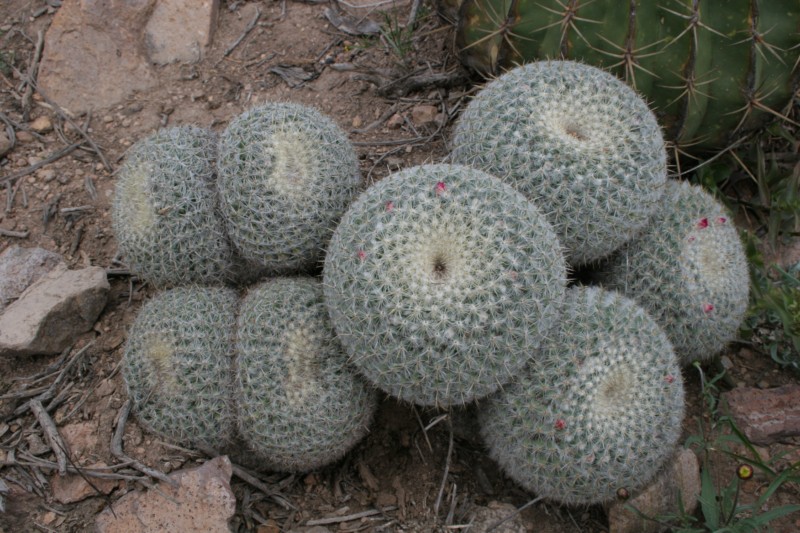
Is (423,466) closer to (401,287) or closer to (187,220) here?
(401,287)

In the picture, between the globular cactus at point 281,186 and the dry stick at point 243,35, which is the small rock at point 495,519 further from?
the dry stick at point 243,35

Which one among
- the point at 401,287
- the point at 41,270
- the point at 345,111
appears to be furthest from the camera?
the point at 345,111

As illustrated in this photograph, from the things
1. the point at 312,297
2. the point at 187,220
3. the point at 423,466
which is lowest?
the point at 423,466

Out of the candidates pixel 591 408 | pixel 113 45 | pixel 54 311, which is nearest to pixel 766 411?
pixel 591 408

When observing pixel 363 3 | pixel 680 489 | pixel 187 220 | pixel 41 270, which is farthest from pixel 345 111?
pixel 680 489

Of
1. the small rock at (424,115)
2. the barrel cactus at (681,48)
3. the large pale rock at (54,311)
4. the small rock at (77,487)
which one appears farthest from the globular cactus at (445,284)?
the small rock at (424,115)

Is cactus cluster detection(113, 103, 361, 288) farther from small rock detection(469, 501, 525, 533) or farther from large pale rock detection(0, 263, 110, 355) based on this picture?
small rock detection(469, 501, 525, 533)

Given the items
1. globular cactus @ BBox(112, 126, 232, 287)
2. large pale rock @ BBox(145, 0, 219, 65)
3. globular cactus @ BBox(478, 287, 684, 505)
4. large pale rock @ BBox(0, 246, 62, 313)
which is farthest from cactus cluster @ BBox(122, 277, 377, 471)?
large pale rock @ BBox(145, 0, 219, 65)
